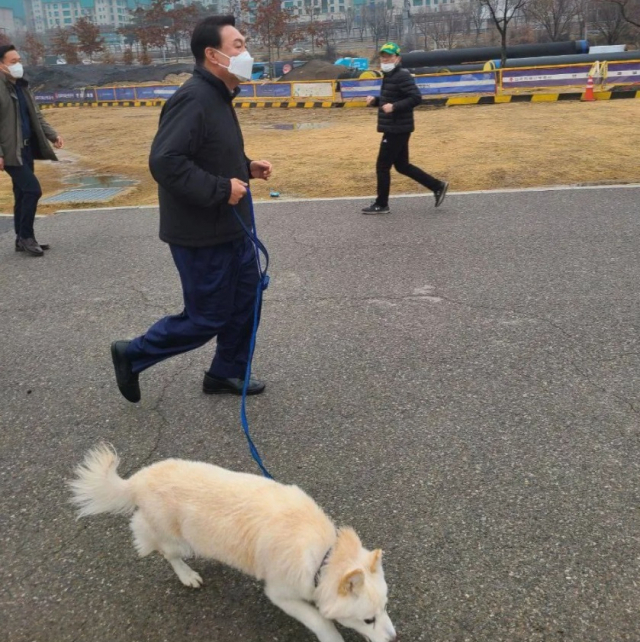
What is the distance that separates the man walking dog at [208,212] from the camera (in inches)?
111

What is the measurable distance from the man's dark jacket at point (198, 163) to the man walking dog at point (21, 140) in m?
3.61

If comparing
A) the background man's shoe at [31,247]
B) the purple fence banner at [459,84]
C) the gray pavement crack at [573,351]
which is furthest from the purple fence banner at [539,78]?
the gray pavement crack at [573,351]

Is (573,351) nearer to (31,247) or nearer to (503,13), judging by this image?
(31,247)

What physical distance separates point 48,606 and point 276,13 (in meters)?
60.5

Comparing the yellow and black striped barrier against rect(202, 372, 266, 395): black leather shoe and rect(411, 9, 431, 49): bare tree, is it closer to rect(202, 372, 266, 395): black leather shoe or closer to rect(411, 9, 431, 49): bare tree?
rect(202, 372, 266, 395): black leather shoe

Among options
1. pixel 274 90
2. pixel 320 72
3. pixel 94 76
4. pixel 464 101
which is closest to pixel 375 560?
pixel 464 101

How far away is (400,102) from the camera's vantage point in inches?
273

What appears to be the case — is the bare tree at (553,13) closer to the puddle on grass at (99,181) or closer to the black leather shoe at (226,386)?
the puddle on grass at (99,181)

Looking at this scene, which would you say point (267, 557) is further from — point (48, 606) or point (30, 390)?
point (30, 390)

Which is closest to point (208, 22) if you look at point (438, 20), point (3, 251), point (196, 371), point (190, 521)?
point (196, 371)

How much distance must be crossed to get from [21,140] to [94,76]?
3508 cm

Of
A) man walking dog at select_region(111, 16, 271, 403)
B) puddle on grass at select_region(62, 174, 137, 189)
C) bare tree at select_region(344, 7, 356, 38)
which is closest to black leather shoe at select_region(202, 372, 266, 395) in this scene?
man walking dog at select_region(111, 16, 271, 403)

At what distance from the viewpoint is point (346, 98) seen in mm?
21516

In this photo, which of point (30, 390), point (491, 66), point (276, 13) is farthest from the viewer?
point (276, 13)
